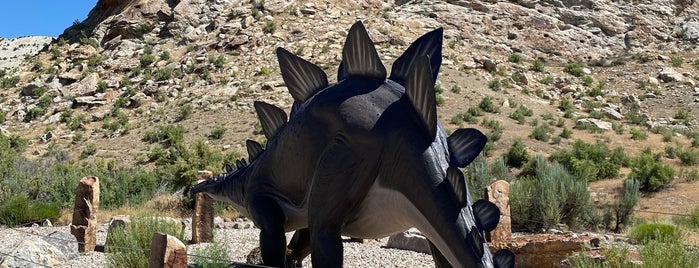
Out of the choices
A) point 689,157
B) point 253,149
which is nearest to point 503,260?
point 253,149

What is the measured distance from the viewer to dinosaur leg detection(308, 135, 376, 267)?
337cm

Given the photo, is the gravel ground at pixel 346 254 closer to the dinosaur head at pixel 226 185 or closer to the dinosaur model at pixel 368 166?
the dinosaur head at pixel 226 185

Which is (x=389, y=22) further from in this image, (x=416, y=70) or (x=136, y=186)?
(x=416, y=70)

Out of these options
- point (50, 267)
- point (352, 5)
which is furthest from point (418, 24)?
point (50, 267)

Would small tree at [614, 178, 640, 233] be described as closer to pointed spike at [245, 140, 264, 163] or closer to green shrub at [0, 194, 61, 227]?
pointed spike at [245, 140, 264, 163]

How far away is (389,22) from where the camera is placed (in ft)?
92.7

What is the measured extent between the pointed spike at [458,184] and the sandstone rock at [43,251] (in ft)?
13.8

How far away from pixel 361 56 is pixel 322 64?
21087 millimetres

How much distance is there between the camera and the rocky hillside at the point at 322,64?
923 inches

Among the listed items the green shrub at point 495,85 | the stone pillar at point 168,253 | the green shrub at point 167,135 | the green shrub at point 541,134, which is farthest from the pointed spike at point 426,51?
the green shrub at point 495,85

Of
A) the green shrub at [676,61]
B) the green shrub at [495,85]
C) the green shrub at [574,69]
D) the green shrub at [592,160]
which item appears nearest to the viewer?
the green shrub at [592,160]

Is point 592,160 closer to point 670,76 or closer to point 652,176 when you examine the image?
point 652,176

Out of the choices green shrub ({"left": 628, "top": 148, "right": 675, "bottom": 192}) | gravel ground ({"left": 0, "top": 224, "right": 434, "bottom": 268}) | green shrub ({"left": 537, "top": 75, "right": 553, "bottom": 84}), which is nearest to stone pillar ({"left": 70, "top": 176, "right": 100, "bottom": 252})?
gravel ground ({"left": 0, "top": 224, "right": 434, "bottom": 268})

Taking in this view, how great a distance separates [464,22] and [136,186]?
1897 centimetres
